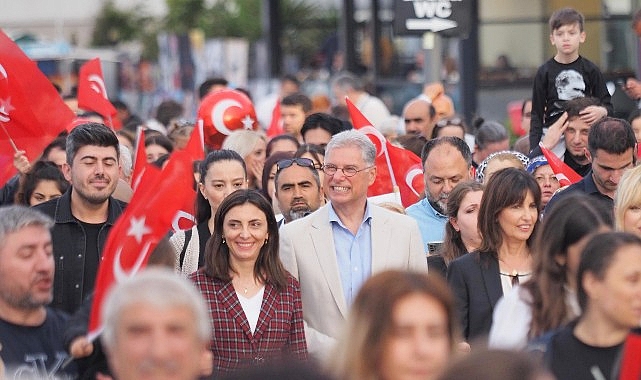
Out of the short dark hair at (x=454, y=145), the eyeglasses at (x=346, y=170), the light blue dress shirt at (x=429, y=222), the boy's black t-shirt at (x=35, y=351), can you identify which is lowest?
the light blue dress shirt at (x=429, y=222)

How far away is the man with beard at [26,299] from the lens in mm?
6098

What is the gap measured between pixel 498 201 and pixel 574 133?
11.4 feet

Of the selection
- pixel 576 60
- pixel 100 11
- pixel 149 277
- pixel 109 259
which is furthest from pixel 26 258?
pixel 100 11

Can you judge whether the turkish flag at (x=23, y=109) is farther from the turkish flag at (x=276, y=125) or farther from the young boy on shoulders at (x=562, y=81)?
the turkish flag at (x=276, y=125)

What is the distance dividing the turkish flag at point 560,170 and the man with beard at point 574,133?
420mm

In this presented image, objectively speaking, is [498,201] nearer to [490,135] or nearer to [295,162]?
[295,162]

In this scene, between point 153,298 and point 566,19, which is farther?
point 566,19

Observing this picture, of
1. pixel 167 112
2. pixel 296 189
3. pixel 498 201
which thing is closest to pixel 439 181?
pixel 296 189

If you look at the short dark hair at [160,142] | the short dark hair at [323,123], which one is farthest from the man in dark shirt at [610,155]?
the short dark hair at [160,142]

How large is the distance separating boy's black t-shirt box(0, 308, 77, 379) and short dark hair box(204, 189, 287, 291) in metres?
1.65

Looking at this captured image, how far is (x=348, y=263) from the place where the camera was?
8.23 metres

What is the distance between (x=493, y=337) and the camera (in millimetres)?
6105

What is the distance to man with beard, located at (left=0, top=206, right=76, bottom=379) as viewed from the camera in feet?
20.0

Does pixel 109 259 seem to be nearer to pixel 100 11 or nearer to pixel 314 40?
pixel 314 40
